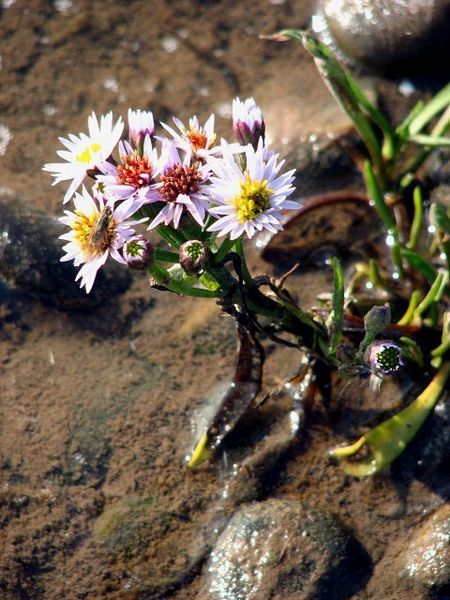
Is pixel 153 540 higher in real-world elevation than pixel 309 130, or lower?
lower

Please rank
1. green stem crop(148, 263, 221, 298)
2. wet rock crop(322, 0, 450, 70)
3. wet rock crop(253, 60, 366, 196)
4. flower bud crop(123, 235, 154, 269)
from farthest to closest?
wet rock crop(322, 0, 450, 70), wet rock crop(253, 60, 366, 196), green stem crop(148, 263, 221, 298), flower bud crop(123, 235, 154, 269)

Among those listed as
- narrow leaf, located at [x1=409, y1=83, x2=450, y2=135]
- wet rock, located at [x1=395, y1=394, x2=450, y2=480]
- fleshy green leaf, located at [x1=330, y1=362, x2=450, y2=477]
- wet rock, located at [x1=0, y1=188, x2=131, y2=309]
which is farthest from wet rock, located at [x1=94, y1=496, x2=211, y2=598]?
narrow leaf, located at [x1=409, y1=83, x2=450, y2=135]

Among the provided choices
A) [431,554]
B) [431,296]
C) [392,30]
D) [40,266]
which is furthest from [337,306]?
[392,30]

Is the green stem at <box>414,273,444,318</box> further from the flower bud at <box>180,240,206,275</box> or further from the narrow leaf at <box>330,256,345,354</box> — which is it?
the flower bud at <box>180,240,206,275</box>

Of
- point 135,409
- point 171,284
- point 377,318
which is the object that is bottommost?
point 135,409

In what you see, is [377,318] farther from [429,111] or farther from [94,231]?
[429,111]

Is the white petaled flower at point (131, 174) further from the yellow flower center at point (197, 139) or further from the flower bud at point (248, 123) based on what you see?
the flower bud at point (248, 123)

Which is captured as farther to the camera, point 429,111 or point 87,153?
point 429,111
